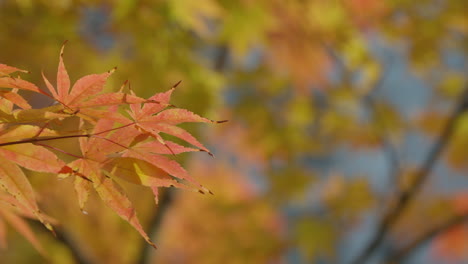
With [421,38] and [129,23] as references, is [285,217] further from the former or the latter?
[129,23]

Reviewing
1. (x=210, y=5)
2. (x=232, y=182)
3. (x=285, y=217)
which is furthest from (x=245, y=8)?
(x=285, y=217)

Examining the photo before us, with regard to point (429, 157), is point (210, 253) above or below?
below

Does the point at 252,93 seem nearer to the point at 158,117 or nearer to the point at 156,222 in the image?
the point at 156,222

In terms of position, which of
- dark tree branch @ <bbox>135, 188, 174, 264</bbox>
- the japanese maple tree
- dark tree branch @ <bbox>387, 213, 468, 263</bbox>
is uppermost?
the japanese maple tree

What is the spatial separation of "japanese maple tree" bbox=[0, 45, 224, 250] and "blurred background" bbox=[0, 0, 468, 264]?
0.82 meters

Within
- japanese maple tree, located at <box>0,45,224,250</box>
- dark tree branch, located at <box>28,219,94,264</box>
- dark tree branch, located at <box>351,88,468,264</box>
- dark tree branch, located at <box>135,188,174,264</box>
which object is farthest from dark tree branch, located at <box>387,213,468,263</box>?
japanese maple tree, located at <box>0,45,224,250</box>

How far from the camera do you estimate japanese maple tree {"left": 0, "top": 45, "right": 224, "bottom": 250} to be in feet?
1.94

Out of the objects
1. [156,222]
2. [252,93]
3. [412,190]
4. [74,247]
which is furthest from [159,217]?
[252,93]

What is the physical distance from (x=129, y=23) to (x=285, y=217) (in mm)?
5855

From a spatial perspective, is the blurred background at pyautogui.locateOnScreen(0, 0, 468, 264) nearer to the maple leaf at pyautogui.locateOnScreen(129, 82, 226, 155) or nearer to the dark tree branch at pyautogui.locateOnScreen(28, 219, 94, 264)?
the dark tree branch at pyautogui.locateOnScreen(28, 219, 94, 264)

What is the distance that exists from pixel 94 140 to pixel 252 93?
8.99ft

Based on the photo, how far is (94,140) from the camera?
63 cm

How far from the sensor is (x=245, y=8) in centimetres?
185

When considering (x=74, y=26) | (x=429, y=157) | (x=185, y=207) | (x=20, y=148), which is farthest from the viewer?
(x=185, y=207)
